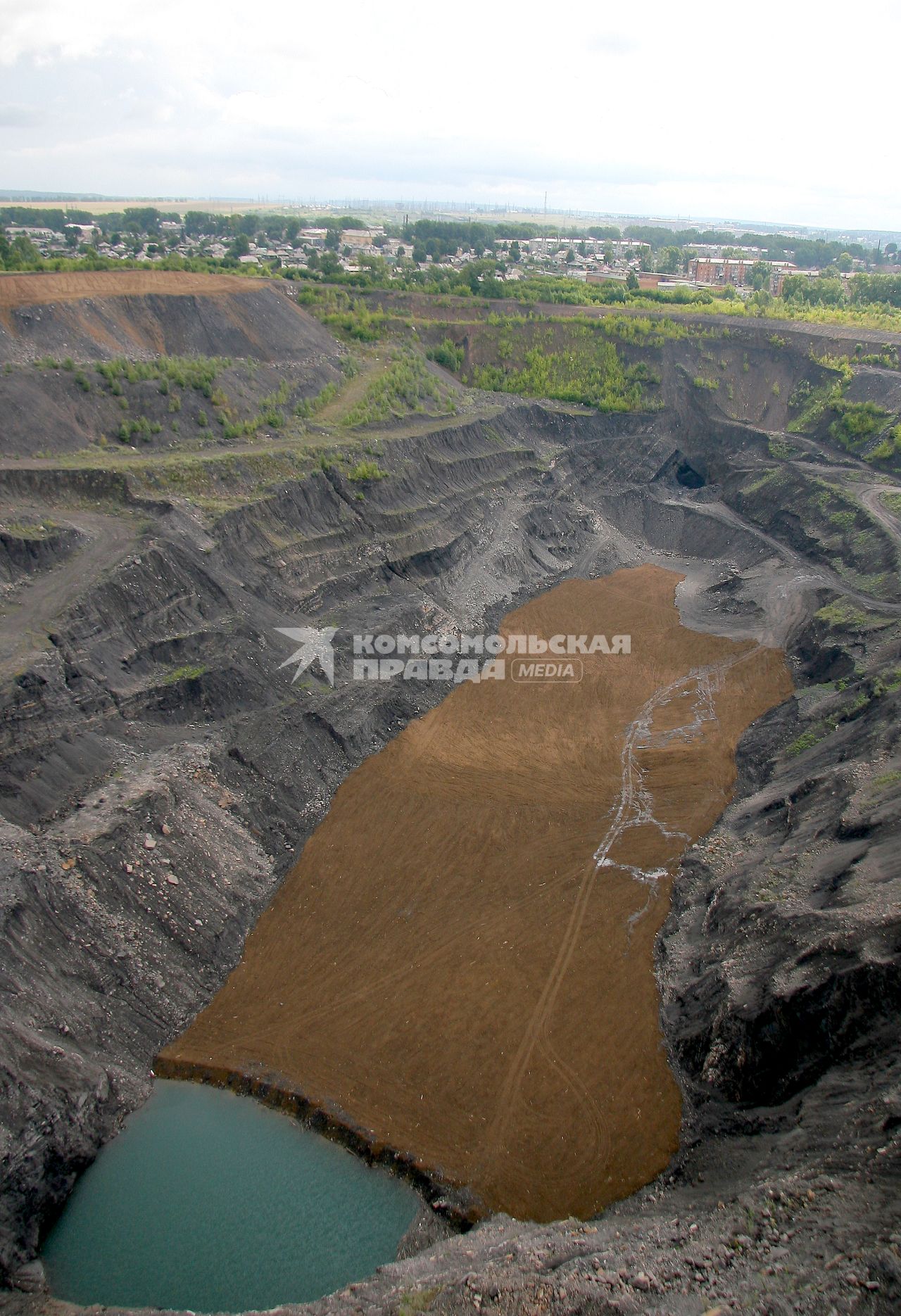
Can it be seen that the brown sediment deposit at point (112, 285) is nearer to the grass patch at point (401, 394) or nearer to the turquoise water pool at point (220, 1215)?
the grass patch at point (401, 394)

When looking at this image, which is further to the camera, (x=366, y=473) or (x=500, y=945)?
(x=366, y=473)

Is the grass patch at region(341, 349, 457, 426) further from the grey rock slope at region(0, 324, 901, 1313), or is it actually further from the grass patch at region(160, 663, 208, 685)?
the grass patch at region(160, 663, 208, 685)

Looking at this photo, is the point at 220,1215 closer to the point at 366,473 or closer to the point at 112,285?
the point at 366,473

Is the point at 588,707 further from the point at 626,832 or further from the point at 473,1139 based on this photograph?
the point at 473,1139

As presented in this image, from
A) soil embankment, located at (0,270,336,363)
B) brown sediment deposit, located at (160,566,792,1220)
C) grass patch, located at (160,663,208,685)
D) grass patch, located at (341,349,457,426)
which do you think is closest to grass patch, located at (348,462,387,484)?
grass patch, located at (341,349,457,426)

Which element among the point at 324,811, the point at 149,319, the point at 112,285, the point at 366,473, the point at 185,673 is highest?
the point at 112,285

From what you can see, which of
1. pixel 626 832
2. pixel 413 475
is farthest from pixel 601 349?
pixel 626 832

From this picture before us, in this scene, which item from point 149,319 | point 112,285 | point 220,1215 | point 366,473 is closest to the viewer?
point 220,1215

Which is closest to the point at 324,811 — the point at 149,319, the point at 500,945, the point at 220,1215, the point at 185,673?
the point at 185,673
